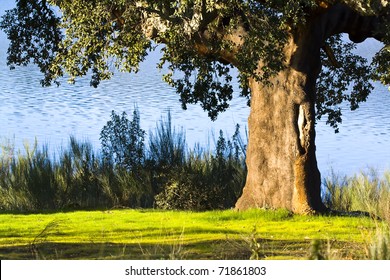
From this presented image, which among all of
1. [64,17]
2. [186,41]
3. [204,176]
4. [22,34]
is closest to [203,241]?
[186,41]

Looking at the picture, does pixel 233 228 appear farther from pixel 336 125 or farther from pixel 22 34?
pixel 22 34

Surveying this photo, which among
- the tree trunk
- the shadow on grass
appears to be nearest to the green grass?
the shadow on grass

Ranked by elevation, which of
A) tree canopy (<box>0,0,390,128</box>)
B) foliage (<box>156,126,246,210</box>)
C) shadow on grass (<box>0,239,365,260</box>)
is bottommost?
shadow on grass (<box>0,239,365,260</box>)

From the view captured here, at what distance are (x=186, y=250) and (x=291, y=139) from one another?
540 centimetres

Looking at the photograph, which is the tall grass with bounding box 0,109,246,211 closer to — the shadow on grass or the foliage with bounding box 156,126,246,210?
the foliage with bounding box 156,126,246,210

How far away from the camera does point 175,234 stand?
48.4 ft

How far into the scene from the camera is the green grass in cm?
1211

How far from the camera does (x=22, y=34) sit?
2245cm

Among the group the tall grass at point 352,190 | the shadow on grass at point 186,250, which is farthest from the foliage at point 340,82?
the shadow on grass at point 186,250

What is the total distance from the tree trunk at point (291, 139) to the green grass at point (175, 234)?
1.86 feet

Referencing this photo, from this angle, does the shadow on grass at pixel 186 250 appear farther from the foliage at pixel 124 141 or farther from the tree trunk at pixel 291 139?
the foliage at pixel 124 141

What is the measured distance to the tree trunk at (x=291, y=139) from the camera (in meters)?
17.2

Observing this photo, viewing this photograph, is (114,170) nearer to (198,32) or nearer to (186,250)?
(198,32)

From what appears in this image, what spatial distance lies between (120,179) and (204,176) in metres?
2.24
